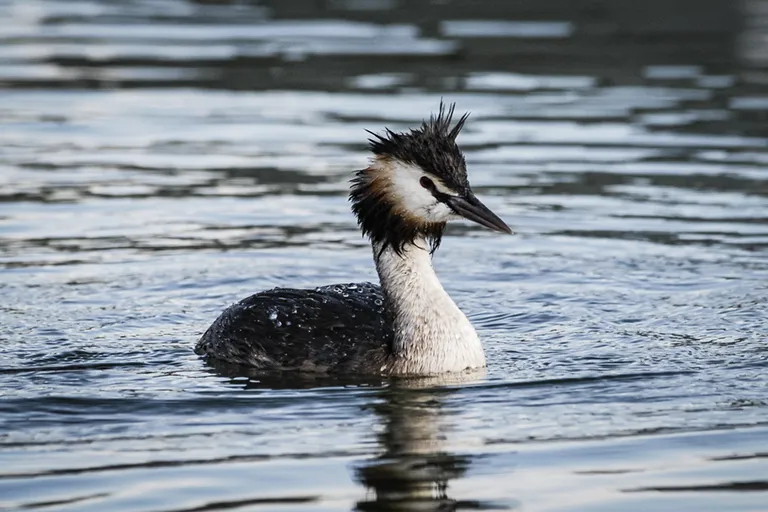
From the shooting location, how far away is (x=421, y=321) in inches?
426

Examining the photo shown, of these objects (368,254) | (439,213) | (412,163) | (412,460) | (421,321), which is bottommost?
(412,460)

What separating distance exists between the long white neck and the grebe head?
134mm

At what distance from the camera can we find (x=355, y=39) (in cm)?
2527

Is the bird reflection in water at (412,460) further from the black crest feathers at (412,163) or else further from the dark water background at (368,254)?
the black crest feathers at (412,163)

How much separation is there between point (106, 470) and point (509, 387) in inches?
112

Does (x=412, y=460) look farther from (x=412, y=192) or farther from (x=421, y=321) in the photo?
(x=412, y=192)

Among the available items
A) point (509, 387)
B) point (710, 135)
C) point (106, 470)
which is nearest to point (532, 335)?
point (509, 387)

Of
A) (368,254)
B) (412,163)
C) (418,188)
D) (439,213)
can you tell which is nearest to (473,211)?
(439,213)

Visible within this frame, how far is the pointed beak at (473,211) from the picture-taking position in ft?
34.3

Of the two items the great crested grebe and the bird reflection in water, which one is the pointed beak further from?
the bird reflection in water

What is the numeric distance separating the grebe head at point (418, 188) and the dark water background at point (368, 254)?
1.03 m

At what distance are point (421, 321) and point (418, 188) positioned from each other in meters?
0.92

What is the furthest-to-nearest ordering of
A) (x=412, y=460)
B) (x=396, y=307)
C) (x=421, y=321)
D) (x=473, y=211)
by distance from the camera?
(x=396, y=307) < (x=421, y=321) < (x=473, y=211) < (x=412, y=460)

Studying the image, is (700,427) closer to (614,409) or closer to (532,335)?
(614,409)
